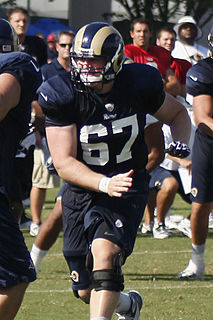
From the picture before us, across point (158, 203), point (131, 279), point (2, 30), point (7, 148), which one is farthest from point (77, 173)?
point (158, 203)

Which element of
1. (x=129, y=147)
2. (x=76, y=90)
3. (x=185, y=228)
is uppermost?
(x=76, y=90)

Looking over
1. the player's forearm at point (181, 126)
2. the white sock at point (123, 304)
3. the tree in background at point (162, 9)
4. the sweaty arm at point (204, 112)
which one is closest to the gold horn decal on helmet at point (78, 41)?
the player's forearm at point (181, 126)

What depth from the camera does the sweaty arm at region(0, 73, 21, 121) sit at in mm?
4234

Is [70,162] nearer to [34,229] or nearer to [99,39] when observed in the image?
[99,39]

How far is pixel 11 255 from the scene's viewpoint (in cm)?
427

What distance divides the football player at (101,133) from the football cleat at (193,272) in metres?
2.08

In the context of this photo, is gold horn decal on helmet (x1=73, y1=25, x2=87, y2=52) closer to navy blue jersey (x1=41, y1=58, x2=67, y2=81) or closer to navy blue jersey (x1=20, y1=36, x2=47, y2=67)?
navy blue jersey (x1=41, y1=58, x2=67, y2=81)

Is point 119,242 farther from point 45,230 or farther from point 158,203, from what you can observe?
point 158,203

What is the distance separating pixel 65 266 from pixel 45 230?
1.10 meters

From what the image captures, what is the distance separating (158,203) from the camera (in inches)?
374

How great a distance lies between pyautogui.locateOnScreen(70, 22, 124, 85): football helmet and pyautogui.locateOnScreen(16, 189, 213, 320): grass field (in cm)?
175

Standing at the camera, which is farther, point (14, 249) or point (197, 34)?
point (197, 34)

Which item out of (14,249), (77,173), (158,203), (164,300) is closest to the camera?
(14,249)

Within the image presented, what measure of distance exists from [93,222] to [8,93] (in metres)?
0.97
